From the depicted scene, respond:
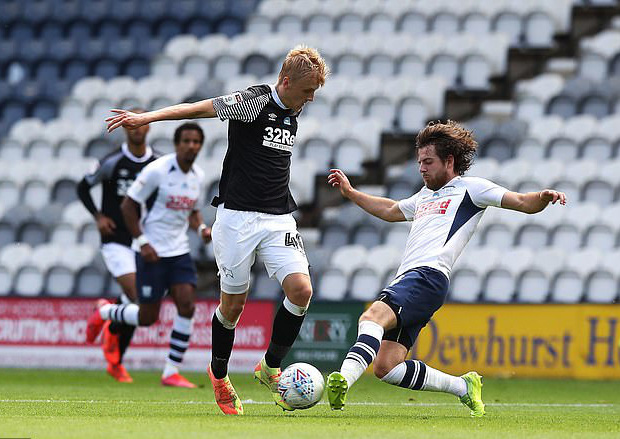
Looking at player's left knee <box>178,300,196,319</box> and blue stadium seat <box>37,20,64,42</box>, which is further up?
blue stadium seat <box>37,20,64,42</box>

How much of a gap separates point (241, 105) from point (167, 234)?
3987mm

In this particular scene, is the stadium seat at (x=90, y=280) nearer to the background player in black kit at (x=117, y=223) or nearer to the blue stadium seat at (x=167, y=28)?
the background player in black kit at (x=117, y=223)

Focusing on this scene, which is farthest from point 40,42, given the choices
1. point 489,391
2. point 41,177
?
point 489,391

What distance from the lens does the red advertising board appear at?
535 inches

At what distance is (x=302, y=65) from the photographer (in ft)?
22.2

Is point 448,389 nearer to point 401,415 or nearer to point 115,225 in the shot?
point 401,415

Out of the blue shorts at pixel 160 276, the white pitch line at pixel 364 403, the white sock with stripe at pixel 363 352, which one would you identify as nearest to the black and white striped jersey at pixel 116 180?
the blue shorts at pixel 160 276

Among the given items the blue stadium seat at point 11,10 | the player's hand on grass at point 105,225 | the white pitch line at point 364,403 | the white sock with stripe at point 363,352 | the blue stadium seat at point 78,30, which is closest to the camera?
the white sock with stripe at point 363,352

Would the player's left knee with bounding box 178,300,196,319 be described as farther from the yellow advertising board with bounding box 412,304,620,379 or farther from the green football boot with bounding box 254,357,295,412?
the yellow advertising board with bounding box 412,304,620,379

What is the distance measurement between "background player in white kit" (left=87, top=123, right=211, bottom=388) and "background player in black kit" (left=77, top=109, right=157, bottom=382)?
556 mm

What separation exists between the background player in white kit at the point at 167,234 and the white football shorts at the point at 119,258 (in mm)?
607

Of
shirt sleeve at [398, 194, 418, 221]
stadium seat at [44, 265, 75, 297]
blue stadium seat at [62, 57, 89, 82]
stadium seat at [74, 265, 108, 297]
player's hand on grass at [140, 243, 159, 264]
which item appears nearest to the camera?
shirt sleeve at [398, 194, 418, 221]

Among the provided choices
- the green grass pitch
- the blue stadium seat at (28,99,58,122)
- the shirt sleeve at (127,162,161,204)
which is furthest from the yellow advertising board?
the blue stadium seat at (28,99,58,122)

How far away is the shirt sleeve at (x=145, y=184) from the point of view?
408 inches
